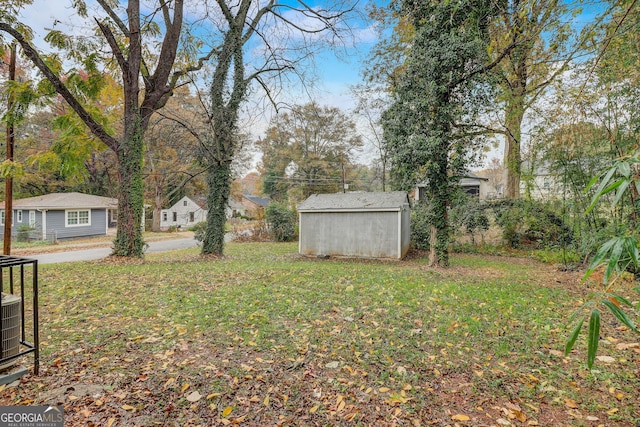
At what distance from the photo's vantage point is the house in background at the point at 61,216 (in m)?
16.7

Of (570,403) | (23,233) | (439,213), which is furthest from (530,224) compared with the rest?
(23,233)

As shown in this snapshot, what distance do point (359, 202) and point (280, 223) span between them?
6.04 meters

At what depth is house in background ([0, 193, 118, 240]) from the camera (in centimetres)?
1666

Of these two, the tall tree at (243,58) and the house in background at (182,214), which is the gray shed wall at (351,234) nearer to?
the tall tree at (243,58)

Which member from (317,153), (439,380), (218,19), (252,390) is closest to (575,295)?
(439,380)

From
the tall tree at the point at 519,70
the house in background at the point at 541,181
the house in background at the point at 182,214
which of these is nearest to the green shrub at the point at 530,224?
the house in background at the point at 541,181

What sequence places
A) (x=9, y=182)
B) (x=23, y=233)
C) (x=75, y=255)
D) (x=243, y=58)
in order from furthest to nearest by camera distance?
Result: 1. (x=23, y=233)
2. (x=75, y=255)
3. (x=243, y=58)
4. (x=9, y=182)

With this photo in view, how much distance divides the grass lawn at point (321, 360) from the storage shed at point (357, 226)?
4655 millimetres

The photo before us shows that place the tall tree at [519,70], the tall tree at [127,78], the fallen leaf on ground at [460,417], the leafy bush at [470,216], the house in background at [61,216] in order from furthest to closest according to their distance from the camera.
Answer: the house in background at [61,216], the leafy bush at [470,216], the tall tree at [127,78], the tall tree at [519,70], the fallen leaf on ground at [460,417]

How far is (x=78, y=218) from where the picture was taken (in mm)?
18125

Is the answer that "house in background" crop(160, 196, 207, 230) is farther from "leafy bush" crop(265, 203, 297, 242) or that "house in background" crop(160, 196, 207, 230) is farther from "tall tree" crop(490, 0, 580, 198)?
"tall tree" crop(490, 0, 580, 198)

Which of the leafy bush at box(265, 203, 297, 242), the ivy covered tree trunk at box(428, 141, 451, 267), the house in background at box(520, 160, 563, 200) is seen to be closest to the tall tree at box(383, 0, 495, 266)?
the ivy covered tree trunk at box(428, 141, 451, 267)

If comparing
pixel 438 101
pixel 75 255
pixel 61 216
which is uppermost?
pixel 438 101

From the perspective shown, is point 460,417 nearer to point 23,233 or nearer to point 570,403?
point 570,403
